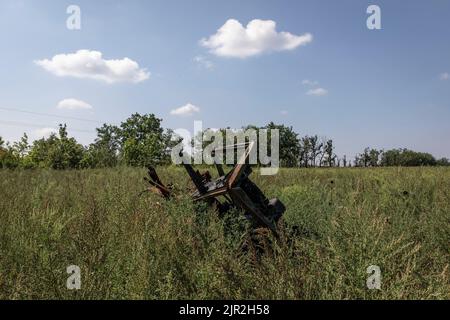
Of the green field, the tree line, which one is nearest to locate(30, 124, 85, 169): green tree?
the tree line

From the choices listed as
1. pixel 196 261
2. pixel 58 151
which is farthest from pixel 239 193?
pixel 58 151

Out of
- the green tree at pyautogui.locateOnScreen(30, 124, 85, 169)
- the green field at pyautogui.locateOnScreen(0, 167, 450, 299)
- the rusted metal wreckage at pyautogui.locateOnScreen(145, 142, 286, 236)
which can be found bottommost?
the green field at pyautogui.locateOnScreen(0, 167, 450, 299)

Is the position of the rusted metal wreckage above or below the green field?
above

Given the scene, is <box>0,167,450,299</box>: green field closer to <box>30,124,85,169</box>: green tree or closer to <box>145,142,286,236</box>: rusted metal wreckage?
<box>145,142,286,236</box>: rusted metal wreckage

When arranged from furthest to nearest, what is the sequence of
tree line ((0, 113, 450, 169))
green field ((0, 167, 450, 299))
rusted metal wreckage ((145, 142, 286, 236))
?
tree line ((0, 113, 450, 169)), rusted metal wreckage ((145, 142, 286, 236)), green field ((0, 167, 450, 299))

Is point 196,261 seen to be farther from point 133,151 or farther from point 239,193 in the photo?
point 133,151

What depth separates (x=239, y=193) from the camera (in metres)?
4.42

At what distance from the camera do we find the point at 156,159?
66.5 meters

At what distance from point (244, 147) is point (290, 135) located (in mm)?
87292

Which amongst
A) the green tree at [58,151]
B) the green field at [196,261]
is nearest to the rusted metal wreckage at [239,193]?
the green field at [196,261]

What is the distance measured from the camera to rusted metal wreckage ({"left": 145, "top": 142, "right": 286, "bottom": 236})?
14.5 ft

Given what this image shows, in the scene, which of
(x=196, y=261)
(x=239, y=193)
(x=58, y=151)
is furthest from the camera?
(x=58, y=151)
